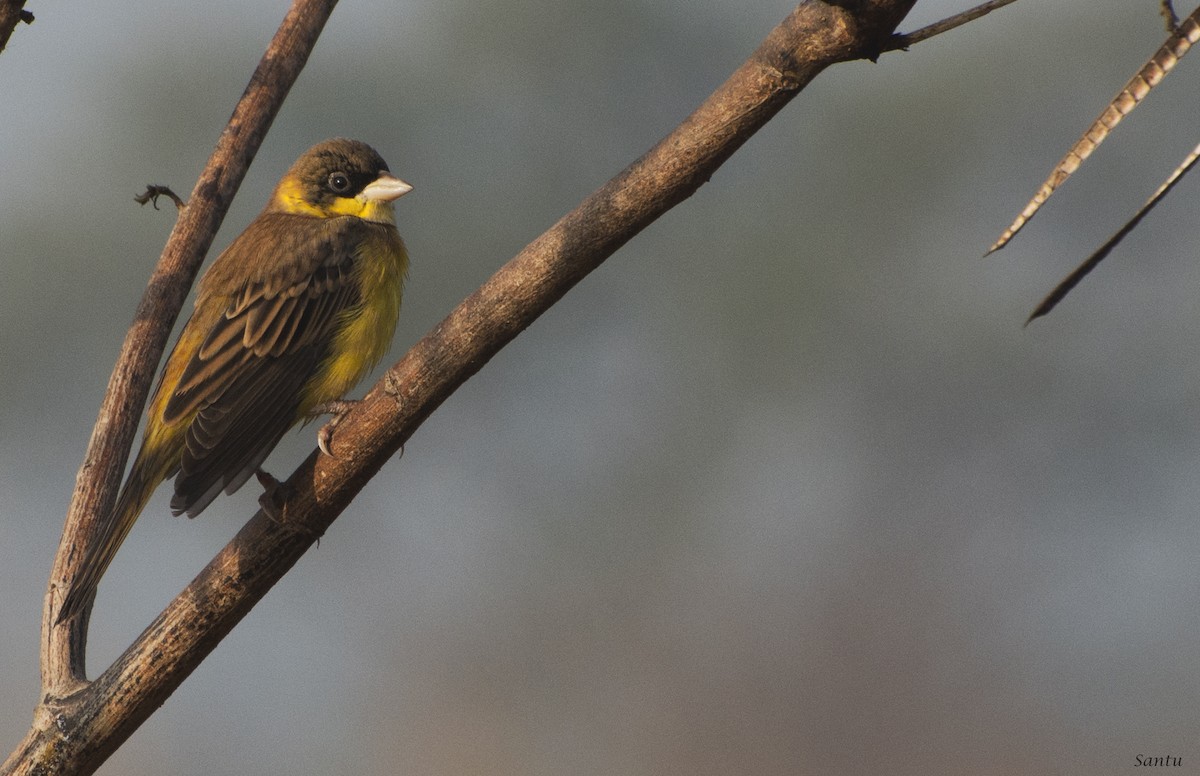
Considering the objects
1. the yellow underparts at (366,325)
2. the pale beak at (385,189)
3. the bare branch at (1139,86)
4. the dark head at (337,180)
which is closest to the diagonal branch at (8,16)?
the yellow underparts at (366,325)

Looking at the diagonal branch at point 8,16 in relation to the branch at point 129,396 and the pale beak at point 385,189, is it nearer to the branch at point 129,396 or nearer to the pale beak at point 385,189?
the branch at point 129,396

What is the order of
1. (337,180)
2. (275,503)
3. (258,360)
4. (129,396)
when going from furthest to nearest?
(337,180), (258,360), (129,396), (275,503)

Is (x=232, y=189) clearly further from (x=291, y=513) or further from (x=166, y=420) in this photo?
(x=291, y=513)

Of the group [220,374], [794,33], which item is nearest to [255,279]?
[220,374]

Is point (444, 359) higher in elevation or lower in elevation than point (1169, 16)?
lower

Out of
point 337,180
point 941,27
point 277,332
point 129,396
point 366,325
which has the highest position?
point 941,27

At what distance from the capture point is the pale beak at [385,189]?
527cm

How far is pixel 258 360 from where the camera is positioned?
445 centimetres

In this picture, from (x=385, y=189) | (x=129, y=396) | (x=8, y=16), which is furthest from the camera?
(x=385, y=189)

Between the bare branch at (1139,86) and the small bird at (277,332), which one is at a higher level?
the bare branch at (1139,86)

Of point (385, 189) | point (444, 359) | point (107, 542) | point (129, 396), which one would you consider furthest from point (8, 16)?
point (385, 189)

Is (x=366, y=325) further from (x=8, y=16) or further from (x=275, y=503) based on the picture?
(x=8, y=16)

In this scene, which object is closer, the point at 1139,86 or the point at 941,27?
the point at 1139,86

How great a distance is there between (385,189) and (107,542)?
7.60 ft
